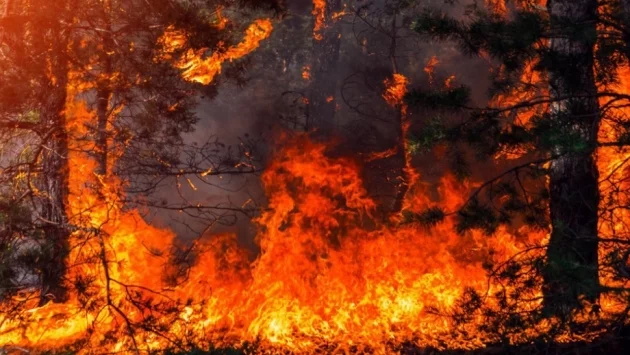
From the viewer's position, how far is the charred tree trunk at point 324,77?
1400 cm

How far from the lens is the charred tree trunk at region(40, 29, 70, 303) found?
5824mm

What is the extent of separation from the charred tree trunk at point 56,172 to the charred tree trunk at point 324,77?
297 inches

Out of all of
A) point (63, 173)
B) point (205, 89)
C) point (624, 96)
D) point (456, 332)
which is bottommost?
point (456, 332)

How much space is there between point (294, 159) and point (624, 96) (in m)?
6.22

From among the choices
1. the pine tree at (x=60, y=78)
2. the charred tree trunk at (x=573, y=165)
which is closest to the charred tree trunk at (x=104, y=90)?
the pine tree at (x=60, y=78)

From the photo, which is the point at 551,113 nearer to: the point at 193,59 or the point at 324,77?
the point at 193,59

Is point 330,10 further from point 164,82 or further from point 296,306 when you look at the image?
point 296,306

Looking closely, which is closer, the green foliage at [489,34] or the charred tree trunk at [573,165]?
the charred tree trunk at [573,165]

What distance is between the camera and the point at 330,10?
13742 mm

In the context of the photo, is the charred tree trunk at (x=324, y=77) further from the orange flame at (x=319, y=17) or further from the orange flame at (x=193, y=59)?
the orange flame at (x=193, y=59)

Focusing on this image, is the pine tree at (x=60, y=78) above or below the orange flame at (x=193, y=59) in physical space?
below

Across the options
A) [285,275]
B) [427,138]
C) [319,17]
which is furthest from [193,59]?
[319,17]

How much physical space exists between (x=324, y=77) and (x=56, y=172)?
8.34m

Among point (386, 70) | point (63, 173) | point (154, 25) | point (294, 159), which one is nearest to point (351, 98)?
point (386, 70)
